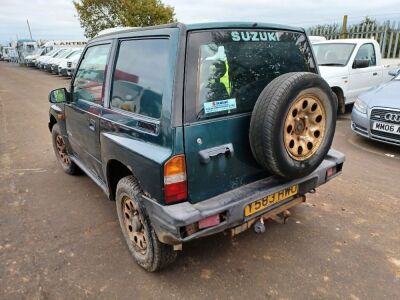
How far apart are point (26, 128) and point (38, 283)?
579 cm

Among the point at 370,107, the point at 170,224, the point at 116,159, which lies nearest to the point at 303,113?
the point at 170,224

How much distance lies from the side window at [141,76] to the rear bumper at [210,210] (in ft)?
2.09

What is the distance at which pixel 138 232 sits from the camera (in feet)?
8.61

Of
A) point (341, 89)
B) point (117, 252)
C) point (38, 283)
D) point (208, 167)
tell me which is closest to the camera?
point (208, 167)

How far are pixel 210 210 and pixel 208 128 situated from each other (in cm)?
54

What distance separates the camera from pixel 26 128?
7.38m

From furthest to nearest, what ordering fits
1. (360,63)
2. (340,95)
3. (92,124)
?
1. (340,95)
2. (360,63)
3. (92,124)

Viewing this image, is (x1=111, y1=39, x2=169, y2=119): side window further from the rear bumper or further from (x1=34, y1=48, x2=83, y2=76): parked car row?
(x1=34, y1=48, x2=83, y2=76): parked car row

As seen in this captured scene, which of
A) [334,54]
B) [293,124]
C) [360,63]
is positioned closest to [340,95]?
[360,63]

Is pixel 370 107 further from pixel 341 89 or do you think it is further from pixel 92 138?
pixel 92 138

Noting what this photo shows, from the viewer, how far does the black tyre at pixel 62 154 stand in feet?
14.7

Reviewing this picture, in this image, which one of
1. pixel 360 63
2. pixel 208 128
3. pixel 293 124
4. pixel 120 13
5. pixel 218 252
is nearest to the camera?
pixel 208 128

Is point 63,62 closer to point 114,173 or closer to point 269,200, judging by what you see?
point 114,173

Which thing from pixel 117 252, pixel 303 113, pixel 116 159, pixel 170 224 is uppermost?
pixel 303 113
